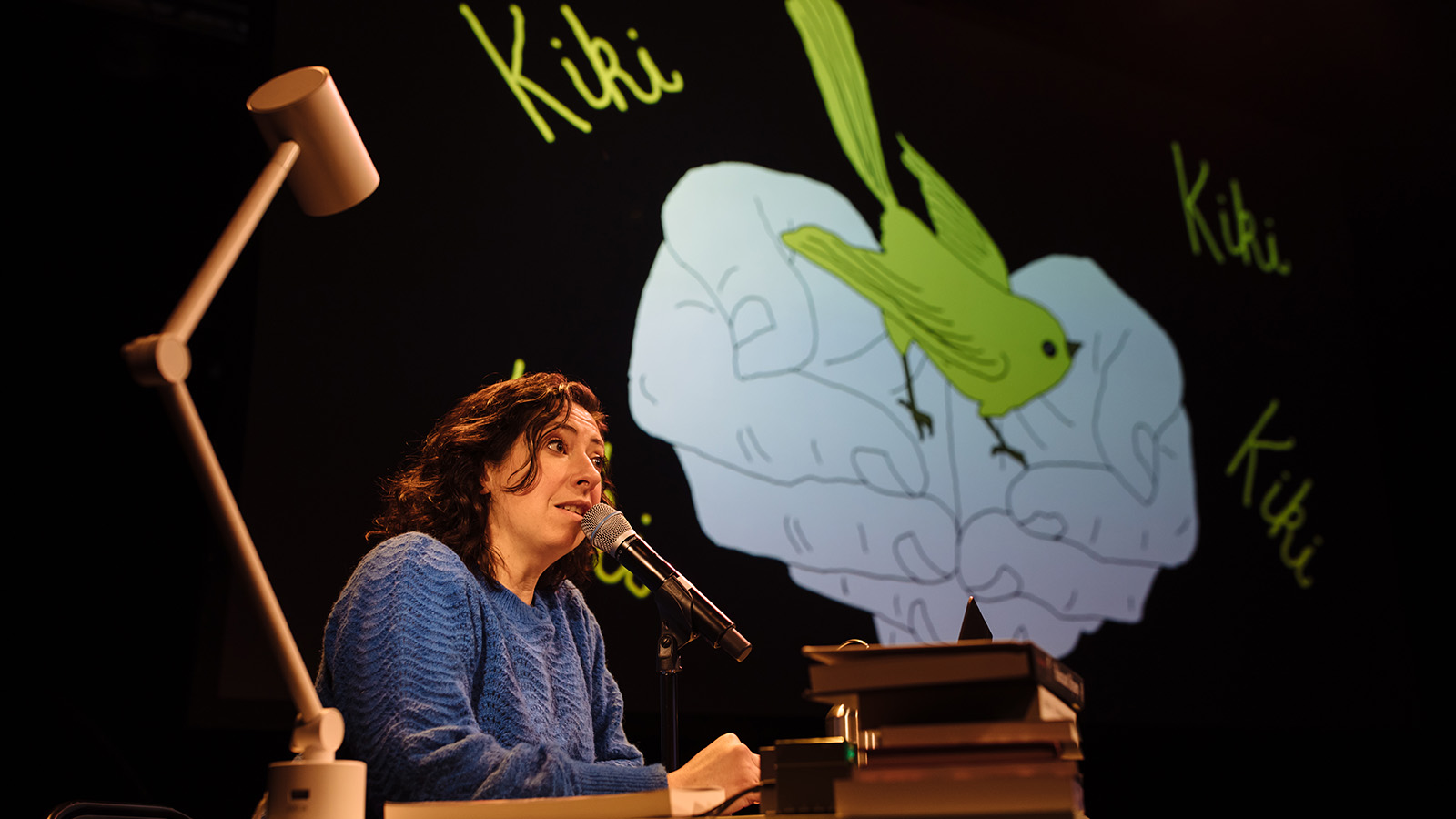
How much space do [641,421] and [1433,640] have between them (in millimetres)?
3078

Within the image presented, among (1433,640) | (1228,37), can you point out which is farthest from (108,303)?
(1433,640)

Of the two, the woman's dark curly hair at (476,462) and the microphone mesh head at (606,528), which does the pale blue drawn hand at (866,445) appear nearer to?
the woman's dark curly hair at (476,462)

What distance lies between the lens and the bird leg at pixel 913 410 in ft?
9.66

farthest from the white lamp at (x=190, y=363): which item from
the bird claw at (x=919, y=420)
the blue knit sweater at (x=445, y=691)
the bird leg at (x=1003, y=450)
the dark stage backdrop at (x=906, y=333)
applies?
the bird leg at (x=1003, y=450)

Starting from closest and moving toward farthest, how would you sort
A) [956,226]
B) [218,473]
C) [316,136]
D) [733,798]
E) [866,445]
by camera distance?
[218,473], [316,136], [733,798], [866,445], [956,226]

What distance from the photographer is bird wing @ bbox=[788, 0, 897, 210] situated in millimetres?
3020

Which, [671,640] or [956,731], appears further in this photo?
[671,640]

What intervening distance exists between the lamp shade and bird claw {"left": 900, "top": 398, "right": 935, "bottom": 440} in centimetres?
Answer: 204

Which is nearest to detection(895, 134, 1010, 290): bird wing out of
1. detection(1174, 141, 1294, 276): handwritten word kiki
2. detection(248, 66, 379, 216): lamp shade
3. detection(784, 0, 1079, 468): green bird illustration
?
detection(784, 0, 1079, 468): green bird illustration

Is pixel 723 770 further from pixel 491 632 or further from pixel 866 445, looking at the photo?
pixel 866 445

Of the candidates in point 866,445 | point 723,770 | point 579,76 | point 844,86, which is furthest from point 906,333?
point 723,770

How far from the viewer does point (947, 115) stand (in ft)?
10.7

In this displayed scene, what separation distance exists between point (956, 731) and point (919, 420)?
2105mm

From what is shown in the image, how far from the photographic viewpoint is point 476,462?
178 cm
